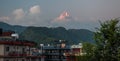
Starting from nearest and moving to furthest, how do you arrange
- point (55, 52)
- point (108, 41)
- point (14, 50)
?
point (108, 41), point (14, 50), point (55, 52)

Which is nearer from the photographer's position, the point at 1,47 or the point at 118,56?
the point at 118,56

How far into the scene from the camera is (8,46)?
55875 millimetres

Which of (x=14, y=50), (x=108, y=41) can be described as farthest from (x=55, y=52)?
(x=108, y=41)

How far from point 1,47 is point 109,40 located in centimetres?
2470

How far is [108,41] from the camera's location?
3416cm

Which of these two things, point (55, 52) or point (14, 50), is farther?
point (55, 52)

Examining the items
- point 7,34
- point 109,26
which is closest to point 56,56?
point 7,34

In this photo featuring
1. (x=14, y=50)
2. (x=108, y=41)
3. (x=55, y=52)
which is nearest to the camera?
(x=108, y=41)

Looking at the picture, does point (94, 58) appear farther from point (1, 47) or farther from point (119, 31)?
point (1, 47)

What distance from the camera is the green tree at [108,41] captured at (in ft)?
111

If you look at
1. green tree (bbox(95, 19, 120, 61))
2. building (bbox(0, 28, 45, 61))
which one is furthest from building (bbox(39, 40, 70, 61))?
green tree (bbox(95, 19, 120, 61))

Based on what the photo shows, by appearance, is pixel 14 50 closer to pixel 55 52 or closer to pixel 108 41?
pixel 108 41

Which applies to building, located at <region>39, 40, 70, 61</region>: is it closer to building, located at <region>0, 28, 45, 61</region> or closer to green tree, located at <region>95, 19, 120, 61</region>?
building, located at <region>0, 28, 45, 61</region>

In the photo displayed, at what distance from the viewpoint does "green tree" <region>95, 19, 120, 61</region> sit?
33.9 m
